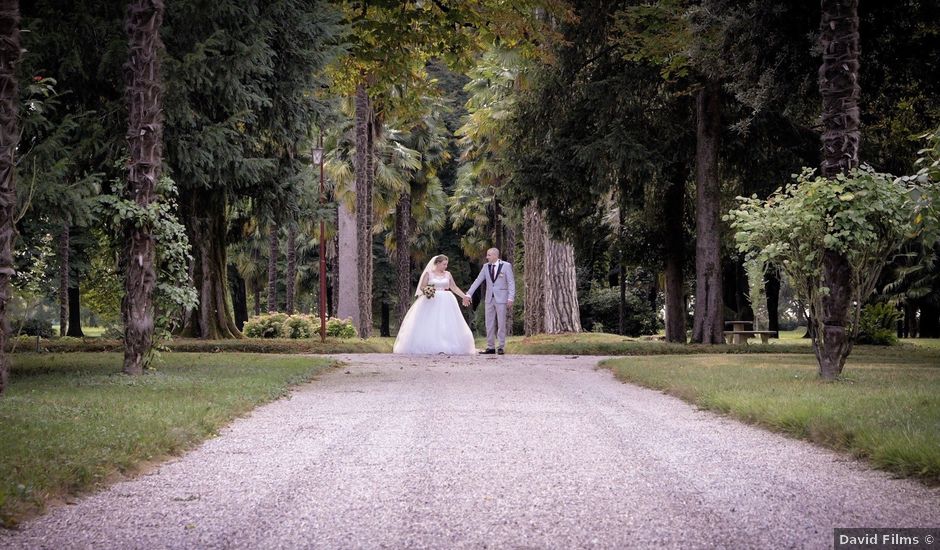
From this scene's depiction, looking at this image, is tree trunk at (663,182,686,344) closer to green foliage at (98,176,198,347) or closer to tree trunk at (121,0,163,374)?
green foliage at (98,176,198,347)

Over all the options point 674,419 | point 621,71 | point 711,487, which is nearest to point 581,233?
point 621,71

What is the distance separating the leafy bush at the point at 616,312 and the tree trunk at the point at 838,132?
28132 mm

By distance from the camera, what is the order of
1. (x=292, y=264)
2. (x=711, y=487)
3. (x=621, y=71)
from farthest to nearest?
1. (x=292, y=264)
2. (x=621, y=71)
3. (x=711, y=487)

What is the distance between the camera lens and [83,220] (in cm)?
1177

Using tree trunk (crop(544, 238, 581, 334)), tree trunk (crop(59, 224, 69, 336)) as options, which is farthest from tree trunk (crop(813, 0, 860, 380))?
tree trunk (crop(59, 224, 69, 336))

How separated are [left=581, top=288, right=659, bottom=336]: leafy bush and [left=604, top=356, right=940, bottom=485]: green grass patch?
2554 cm

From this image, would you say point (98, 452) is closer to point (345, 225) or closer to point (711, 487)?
point (711, 487)

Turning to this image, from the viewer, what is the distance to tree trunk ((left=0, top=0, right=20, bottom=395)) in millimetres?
9766

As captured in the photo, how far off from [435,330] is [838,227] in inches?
449

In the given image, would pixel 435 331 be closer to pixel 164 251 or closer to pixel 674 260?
pixel 674 260

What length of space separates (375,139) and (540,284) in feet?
25.8

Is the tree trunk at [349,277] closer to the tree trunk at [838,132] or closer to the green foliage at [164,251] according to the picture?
the green foliage at [164,251]

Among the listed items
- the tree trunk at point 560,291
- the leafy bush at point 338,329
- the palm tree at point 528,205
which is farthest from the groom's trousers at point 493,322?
the leafy bush at point 338,329

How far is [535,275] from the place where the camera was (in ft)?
105
